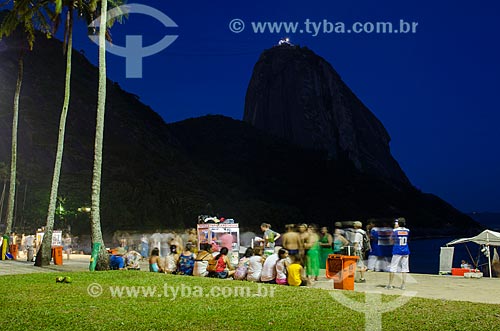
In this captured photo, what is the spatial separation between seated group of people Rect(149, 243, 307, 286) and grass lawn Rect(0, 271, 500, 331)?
2.38 feet

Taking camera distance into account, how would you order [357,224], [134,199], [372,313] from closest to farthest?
[372,313] < [357,224] < [134,199]

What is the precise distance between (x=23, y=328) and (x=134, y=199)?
7470 centimetres

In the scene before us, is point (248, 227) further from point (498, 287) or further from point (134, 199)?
point (498, 287)

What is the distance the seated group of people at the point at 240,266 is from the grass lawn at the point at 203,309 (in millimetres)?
726

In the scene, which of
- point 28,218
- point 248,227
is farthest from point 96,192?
point 248,227

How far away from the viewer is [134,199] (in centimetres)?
8219

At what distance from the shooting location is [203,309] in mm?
10781

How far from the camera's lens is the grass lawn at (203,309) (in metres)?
9.35

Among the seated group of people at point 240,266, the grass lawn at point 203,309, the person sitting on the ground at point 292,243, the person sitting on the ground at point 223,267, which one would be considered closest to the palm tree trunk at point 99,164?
the seated group of people at point 240,266

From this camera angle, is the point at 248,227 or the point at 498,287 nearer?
the point at 498,287

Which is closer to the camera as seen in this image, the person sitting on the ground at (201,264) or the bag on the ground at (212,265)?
the bag on the ground at (212,265)

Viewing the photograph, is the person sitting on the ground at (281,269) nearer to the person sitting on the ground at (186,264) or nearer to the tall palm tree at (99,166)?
the person sitting on the ground at (186,264)

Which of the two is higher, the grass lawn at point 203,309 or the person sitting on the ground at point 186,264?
the person sitting on the ground at point 186,264

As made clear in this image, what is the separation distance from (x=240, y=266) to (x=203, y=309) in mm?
4894
